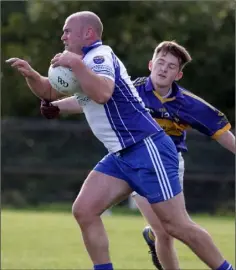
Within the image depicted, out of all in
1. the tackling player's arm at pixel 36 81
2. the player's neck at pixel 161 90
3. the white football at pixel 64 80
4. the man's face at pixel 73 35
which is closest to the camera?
the white football at pixel 64 80

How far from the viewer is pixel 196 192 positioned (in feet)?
82.9

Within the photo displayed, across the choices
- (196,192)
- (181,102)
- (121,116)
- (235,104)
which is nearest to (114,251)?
(181,102)

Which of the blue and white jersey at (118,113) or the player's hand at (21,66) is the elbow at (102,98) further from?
the player's hand at (21,66)

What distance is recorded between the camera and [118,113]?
639 centimetres

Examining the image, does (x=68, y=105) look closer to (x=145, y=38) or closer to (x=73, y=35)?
(x=73, y=35)

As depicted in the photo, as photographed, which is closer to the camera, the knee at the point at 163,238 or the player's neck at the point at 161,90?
the player's neck at the point at 161,90

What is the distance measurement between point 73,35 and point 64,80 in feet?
1.14

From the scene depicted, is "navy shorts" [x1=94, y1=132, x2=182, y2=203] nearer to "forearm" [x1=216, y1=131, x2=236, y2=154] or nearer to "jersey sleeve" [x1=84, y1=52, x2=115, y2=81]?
"jersey sleeve" [x1=84, y1=52, x2=115, y2=81]

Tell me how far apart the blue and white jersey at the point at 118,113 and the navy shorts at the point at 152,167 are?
3.0 inches

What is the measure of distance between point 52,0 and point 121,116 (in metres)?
24.8

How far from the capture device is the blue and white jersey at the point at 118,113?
6.36 m

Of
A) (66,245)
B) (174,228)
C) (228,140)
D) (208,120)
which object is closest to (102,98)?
(174,228)

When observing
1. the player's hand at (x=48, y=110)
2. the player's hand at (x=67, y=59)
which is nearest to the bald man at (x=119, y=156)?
the player's hand at (x=67, y=59)

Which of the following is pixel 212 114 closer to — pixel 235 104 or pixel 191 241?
pixel 191 241
